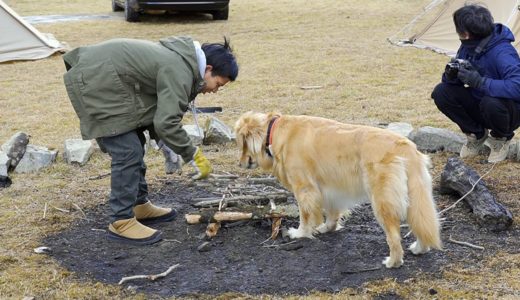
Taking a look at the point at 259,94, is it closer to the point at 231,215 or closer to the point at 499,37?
the point at 499,37

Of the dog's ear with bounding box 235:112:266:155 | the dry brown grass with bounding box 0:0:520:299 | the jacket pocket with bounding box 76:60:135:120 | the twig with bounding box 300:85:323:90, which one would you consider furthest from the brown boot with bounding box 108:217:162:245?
the twig with bounding box 300:85:323:90

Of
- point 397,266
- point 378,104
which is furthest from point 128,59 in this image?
point 378,104

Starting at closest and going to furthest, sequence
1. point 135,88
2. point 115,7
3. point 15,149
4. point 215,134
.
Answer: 1. point 135,88
2. point 15,149
3. point 215,134
4. point 115,7

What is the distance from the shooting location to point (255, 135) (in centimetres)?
462

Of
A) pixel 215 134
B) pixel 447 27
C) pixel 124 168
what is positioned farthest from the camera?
pixel 447 27

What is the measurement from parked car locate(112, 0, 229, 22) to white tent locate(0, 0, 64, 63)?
3.69m

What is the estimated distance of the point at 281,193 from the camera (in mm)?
5266

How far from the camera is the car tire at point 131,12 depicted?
16.4m

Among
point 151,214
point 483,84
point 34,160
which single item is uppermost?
point 483,84

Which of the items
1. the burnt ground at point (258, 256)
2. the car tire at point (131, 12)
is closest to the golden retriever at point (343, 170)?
the burnt ground at point (258, 256)

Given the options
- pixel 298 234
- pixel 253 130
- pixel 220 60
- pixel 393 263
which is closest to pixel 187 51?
pixel 220 60

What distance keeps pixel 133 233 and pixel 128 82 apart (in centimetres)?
110

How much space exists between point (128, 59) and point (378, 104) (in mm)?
4857

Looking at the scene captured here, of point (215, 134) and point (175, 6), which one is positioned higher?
point (215, 134)
